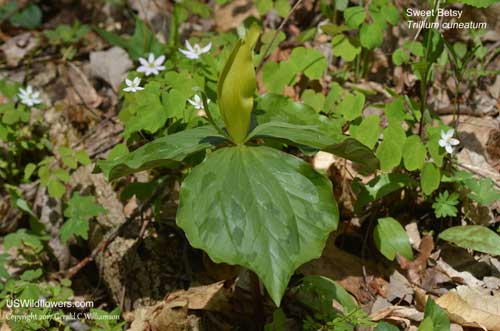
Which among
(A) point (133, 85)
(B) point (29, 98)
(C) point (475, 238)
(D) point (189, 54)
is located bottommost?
Result: (B) point (29, 98)

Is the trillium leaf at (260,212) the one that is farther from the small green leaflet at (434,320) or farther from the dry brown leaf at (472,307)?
the dry brown leaf at (472,307)

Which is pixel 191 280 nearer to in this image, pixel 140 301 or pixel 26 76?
pixel 140 301

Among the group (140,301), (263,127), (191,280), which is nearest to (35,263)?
(140,301)

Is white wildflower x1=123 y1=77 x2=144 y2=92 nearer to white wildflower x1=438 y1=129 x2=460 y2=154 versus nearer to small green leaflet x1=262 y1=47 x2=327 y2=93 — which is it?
small green leaflet x1=262 y1=47 x2=327 y2=93

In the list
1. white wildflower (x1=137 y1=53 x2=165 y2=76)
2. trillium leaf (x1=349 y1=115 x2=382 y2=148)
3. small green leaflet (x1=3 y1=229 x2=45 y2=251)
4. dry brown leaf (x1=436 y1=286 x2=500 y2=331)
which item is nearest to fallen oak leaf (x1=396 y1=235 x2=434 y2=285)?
dry brown leaf (x1=436 y1=286 x2=500 y2=331)

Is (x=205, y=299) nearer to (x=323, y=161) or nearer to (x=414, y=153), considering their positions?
(x=323, y=161)

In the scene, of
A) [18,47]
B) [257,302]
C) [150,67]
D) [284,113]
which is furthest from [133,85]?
[18,47]
